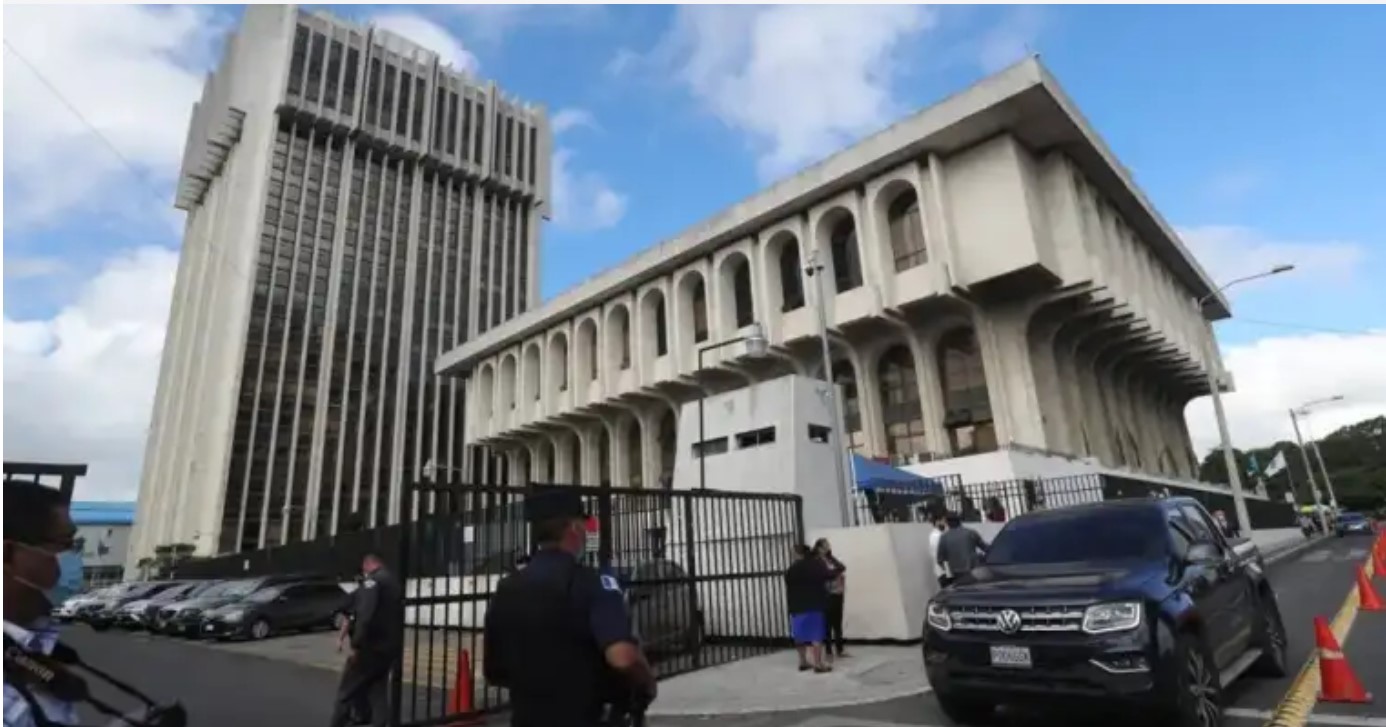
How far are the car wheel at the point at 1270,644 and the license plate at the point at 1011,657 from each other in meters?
3.43

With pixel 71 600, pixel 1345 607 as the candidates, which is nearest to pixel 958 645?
pixel 1345 607

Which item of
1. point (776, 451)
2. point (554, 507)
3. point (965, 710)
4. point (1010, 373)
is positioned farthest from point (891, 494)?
point (1010, 373)

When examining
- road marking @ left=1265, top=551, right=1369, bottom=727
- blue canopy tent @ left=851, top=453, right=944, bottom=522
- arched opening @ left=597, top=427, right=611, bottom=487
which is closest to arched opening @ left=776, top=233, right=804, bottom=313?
arched opening @ left=597, top=427, right=611, bottom=487

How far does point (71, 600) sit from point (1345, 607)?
45.5 meters

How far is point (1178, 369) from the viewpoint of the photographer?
40750 mm

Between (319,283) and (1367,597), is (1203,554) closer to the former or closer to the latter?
(1367,597)

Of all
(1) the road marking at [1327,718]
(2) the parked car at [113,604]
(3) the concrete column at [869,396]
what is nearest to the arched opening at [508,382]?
(2) the parked car at [113,604]

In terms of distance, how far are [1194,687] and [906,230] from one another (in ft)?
95.4

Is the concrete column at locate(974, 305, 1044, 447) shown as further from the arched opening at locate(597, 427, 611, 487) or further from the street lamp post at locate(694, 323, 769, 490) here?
the arched opening at locate(597, 427, 611, 487)

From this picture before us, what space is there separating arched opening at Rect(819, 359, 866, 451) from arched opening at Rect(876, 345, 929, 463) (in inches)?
43.7

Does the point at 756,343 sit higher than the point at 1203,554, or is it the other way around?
the point at 756,343

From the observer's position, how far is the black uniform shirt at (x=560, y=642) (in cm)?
284

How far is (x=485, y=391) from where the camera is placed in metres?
56.4

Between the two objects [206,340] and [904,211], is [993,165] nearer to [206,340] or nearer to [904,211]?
[904,211]
